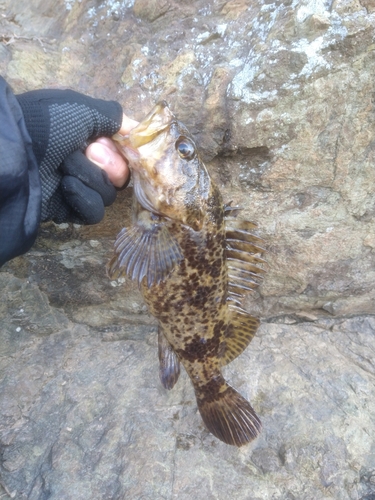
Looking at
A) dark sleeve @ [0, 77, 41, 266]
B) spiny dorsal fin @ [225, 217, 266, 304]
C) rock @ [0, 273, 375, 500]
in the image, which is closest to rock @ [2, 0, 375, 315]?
spiny dorsal fin @ [225, 217, 266, 304]

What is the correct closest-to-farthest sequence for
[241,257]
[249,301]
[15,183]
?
[15,183]
[241,257]
[249,301]

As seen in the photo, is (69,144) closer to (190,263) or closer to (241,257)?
(190,263)

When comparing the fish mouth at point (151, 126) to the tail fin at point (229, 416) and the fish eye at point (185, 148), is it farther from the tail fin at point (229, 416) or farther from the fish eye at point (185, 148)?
the tail fin at point (229, 416)

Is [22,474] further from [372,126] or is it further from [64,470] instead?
[372,126]


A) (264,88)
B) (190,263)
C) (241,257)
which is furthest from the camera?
(241,257)

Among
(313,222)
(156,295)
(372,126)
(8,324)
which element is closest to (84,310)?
(8,324)

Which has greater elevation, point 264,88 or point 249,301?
point 264,88

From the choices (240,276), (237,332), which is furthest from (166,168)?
(237,332)
